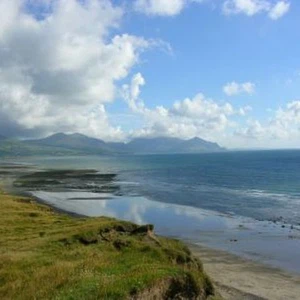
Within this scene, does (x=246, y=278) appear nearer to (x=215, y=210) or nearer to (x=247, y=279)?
(x=247, y=279)

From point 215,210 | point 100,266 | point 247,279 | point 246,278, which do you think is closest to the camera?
point 100,266

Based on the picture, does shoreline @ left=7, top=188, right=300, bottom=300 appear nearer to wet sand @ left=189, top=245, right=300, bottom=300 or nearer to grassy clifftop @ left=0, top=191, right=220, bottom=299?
wet sand @ left=189, top=245, right=300, bottom=300

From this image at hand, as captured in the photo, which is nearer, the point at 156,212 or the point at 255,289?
the point at 255,289

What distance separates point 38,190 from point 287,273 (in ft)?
324

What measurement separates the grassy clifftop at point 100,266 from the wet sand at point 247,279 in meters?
4.05

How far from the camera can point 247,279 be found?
39.7 m

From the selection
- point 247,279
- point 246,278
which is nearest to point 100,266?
point 247,279

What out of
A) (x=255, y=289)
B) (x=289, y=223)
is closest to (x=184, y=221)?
(x=289, y=223)

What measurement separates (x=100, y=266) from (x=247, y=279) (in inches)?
751

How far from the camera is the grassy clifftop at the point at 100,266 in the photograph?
20766mm

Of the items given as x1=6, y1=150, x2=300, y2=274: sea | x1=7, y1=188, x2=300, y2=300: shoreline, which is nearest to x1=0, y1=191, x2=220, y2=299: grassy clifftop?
x1=7, y1=188, x2=300, y2=300: shoreline

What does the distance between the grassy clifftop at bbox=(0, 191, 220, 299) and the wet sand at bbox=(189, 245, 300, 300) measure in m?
4.05

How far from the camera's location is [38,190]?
429ft

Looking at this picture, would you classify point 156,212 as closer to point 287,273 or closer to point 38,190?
point 287,273
